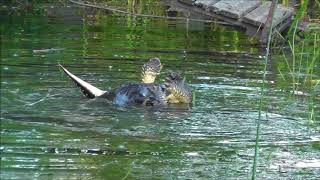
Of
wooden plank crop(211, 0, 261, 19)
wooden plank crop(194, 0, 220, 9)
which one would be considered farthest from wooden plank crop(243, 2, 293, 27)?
wooden plank crop(194, 0, 220, 9)

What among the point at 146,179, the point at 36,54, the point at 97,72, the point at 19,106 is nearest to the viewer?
the point at 146,179

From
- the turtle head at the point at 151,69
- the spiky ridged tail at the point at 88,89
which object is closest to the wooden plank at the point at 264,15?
the turtle head at the point at 151,69

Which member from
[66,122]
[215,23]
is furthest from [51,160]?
[215,23]

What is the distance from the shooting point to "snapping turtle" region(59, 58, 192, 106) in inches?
303

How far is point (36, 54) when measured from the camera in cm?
1012

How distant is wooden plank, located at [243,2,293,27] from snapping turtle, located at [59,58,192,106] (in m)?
5.35

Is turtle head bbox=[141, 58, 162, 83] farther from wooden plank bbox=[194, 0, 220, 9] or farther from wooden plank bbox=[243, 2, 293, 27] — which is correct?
wooden plank bbox=[194, 0, 220, 9]

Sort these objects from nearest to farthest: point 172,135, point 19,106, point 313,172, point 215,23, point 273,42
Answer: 1. point 313,172
2. point 172,135
3. point 19,106
4. point 273,42
5. point 215,23

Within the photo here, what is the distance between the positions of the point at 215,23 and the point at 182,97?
731cm

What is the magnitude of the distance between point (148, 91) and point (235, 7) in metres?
7.53

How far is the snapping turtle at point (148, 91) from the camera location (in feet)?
25.2

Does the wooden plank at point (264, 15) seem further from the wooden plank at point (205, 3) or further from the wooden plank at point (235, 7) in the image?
the wooden plank at point (205, 3)

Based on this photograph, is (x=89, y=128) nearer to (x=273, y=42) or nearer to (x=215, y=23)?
(x=273, y=42)

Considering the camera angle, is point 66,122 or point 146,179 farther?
point 66,122
